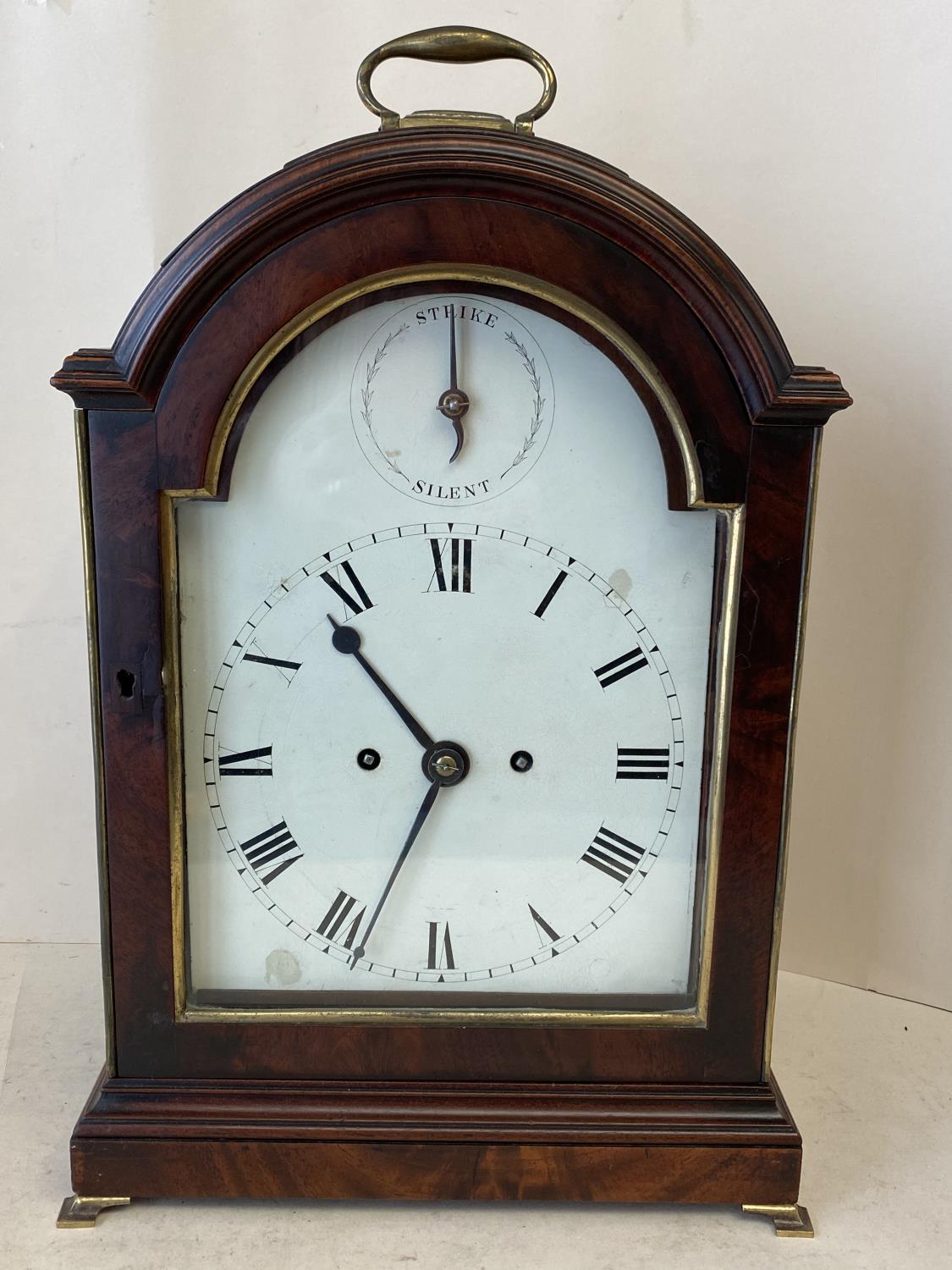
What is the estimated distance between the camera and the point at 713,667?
97 centimetres

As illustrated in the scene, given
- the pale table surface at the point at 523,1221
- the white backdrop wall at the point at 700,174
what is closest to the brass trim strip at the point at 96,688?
the pale table surface at the point at 523,1221

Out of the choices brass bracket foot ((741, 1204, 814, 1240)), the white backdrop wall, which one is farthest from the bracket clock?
the white backdrop wall

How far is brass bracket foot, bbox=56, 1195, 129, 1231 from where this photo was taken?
38.0 inches

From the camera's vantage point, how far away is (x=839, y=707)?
1.39 meters

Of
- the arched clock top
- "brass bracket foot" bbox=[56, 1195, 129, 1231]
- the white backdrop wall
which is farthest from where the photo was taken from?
the white backdrop wall

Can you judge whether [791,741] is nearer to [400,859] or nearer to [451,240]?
[400,859]

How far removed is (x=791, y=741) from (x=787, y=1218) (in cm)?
37

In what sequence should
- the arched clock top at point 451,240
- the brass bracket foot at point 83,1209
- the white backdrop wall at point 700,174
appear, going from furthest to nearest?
the white backdrop wall at point 700,174, the brass bracket foot at point 83,1209, the arched clock top at point 451,240

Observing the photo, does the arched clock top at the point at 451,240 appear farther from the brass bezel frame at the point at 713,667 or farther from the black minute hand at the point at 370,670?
the black minute hand at the point at 370,670

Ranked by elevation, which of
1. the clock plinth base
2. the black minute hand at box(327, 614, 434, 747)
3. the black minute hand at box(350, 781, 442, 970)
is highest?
the black minute hand at box(327, 614, 434, 747)

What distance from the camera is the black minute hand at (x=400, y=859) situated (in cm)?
99

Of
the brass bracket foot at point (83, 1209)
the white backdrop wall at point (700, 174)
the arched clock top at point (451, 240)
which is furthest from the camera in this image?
the white backdrop wall at point (700, 174)

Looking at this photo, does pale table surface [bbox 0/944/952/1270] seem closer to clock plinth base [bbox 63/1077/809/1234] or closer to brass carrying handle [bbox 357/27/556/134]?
clock plinth base [bbox 63/1077/809/1234]

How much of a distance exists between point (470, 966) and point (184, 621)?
357 mm
